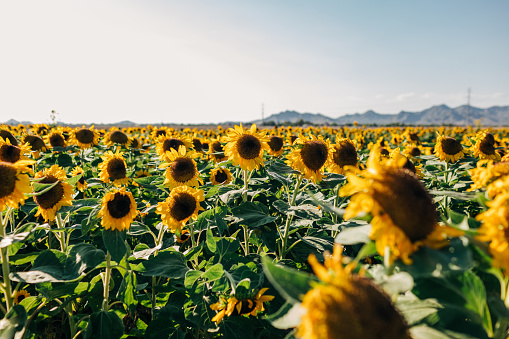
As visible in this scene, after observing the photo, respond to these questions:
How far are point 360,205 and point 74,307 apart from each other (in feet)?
9.82

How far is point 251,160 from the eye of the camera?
347cm

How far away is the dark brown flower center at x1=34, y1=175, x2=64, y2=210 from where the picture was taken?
2.65 m

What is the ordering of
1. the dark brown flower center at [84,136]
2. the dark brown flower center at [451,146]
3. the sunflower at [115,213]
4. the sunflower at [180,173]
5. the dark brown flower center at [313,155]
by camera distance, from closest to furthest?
the sunflower at [115,213], the dark brown flower center at [313,155], the sunflower at [180,173], the dark brown flower center at [451,146], the dark brown flower center at [84,136]

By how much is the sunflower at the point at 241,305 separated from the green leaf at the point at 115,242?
0.80 metres

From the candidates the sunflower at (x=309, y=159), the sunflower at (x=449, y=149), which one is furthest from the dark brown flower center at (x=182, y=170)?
the sunflower at (x=449, y=149)

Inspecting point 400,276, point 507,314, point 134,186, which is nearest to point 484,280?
point 507,314

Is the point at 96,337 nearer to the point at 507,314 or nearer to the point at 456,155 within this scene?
the point at 507,314

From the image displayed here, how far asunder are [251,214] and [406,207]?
182cm

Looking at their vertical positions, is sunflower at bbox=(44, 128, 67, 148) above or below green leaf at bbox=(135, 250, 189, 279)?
above

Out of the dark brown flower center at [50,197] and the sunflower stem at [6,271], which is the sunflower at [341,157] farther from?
the sunflower stem at [6,271]

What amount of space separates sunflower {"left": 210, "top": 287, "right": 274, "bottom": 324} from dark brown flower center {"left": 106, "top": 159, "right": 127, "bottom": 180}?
103 inches

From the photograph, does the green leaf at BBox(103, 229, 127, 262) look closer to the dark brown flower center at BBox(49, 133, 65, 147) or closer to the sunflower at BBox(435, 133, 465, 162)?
the sunflower at BBox(435, 133, 465, 162)

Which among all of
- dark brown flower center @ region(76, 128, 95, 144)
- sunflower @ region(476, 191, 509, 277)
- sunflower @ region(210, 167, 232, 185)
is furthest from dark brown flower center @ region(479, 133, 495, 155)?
dark brown flower center @ region(76, 128, 95, 144)

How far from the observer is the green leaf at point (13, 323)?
1.75 meters
